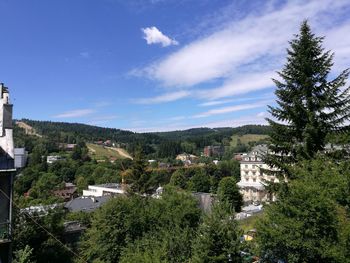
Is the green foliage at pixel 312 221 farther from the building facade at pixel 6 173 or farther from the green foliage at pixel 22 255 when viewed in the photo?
the green foliage at pixel 22 255

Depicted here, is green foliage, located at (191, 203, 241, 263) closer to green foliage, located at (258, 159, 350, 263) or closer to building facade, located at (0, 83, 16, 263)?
green foliage, located at (258, 159, 350, 263)

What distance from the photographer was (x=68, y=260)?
81.8ft

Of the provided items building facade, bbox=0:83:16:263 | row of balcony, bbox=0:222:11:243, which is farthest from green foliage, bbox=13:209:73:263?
row of balcony, bbox=0:222:11:243

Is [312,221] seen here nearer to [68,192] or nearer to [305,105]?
[305,105]

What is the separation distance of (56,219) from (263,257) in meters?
19.7

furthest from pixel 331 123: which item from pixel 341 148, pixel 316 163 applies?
pixel 316 163

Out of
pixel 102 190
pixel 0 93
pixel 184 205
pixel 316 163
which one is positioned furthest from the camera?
pixel 102 190

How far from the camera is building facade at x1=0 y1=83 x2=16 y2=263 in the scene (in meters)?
8.34

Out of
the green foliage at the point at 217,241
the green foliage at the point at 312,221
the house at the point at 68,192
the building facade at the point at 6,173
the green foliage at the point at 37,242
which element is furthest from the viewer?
the house at the point at 68,192

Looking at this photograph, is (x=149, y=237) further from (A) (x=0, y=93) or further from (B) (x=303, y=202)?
(A) (x=0, y=93)

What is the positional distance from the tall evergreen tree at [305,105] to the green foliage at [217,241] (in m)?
4.42

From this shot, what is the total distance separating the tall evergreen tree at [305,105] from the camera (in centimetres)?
1709

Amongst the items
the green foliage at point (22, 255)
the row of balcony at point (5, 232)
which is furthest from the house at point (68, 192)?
the row of balcony at point (5, 232)

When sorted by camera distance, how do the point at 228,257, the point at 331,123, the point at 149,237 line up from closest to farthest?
the point at 228,257 < the point at 331,123 < the point at 149,237
